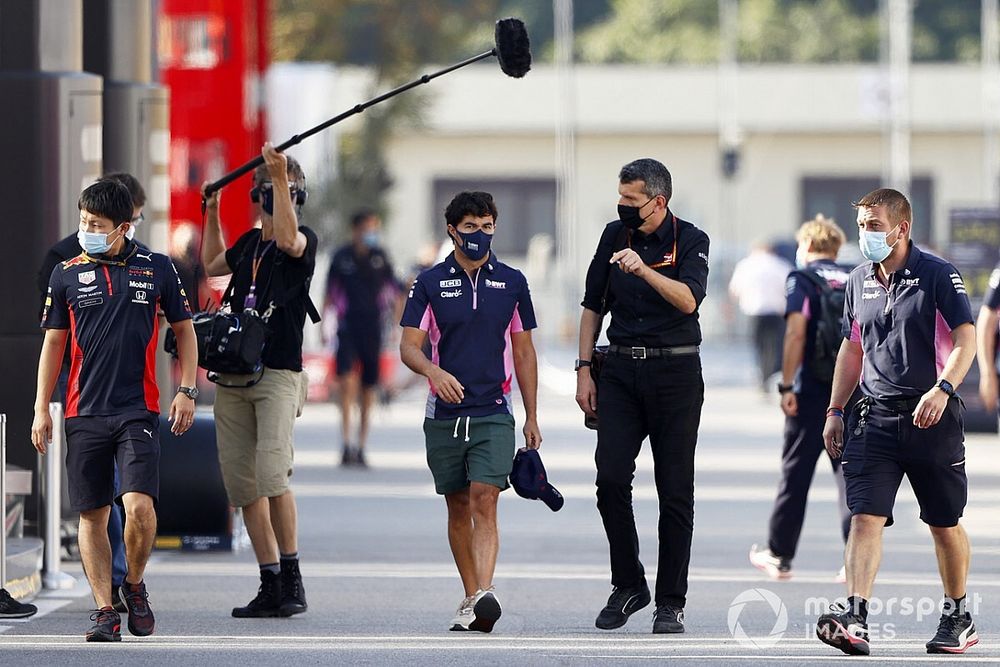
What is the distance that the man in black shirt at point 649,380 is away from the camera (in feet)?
29.8

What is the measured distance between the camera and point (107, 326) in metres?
8.73

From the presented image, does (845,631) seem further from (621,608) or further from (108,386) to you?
(108,386)

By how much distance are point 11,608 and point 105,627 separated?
39.3 inches

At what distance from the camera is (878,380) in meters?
8.61

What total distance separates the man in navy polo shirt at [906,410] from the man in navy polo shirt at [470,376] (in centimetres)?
153

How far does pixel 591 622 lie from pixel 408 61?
2929cm

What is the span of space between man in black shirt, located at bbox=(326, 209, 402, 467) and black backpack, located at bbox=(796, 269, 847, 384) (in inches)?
267

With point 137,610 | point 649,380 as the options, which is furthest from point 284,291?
point 649,380

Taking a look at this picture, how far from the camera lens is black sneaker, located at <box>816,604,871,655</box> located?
8.27m

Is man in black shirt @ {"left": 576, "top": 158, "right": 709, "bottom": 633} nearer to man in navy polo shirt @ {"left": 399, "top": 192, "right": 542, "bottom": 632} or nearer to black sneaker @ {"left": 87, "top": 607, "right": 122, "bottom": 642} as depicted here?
man in navy polo shirt @ {"left": 399, "top": 192, "right": 542, "bottom": 632}

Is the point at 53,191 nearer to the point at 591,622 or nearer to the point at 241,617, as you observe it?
the point at 241,617

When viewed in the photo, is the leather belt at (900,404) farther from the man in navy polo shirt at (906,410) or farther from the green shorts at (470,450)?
the green shorts at (470,450)

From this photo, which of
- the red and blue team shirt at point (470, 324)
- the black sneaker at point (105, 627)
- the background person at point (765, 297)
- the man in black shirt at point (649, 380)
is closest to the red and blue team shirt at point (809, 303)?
the man in black shirt at point (649, 380)

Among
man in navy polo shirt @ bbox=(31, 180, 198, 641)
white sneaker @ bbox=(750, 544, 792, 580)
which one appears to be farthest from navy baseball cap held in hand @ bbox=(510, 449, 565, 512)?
white sneaker @ bbox=(750, 544, 792, 580)
